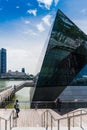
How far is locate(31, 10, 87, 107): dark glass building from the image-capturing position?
2559cm

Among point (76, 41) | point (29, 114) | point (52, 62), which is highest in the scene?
point (76, 41)

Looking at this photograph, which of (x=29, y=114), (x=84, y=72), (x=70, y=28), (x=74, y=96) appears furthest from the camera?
(x=84, y=72)

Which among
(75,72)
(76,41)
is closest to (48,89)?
(75,72)

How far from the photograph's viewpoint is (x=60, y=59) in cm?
2628

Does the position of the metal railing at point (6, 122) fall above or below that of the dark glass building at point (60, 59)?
below

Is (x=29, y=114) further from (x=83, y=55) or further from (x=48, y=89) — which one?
(x=83, y=55)

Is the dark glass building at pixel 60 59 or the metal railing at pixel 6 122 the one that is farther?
the dark glass building at pixel 60 59

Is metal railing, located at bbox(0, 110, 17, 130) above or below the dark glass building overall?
below

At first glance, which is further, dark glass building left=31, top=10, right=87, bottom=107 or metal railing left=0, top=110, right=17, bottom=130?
dark glass building left=31, top=10, right=87, bottom=107

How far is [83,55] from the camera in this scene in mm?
27281

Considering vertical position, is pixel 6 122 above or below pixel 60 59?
below

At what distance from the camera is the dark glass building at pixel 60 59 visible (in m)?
25.6

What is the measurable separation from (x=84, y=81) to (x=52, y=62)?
6215mm

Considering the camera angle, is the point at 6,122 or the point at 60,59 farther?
the point at 60,59
